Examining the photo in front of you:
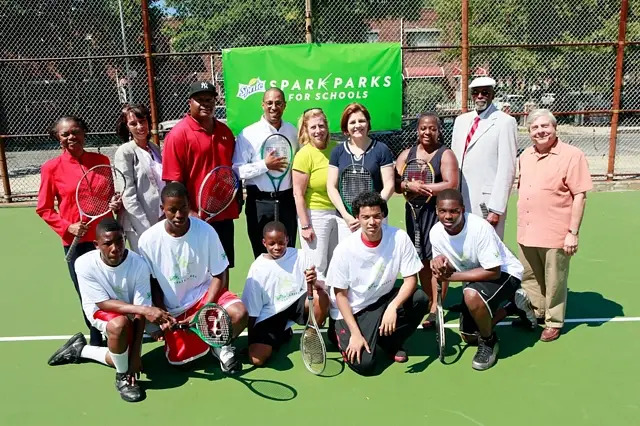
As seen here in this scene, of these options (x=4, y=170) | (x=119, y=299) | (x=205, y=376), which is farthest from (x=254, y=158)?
(x=4, y=170)

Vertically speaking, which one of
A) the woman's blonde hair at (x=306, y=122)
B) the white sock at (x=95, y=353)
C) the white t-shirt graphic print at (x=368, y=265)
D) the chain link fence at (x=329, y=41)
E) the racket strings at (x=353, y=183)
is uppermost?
the chain link fence at (x=329, y=41)

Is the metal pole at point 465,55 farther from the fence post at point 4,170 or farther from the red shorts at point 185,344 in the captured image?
the fence post at point 4,170

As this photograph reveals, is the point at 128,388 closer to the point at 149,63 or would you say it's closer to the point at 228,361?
the point at 228,361

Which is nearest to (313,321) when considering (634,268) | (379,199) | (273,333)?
(273,333)

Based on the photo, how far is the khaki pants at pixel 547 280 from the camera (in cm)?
448

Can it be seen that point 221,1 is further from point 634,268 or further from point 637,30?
point 637,30

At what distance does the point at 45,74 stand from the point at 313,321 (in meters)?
14.6

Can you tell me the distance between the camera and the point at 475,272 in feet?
13.8

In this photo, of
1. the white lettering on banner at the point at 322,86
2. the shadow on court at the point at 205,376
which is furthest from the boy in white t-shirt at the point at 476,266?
the white lettering on banner at the point at 322,86

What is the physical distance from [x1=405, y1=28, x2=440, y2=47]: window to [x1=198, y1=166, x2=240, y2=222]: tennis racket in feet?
28.9

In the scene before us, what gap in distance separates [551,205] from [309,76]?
5474 millimetres

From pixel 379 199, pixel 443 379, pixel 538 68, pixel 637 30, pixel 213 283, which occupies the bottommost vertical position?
pixel 443 379

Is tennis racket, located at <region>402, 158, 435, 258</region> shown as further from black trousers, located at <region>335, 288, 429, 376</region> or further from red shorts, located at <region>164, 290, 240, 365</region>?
red shorts, located at <region>164, 290, 240, 365</region>

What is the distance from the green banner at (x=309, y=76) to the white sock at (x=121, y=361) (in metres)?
5.64
